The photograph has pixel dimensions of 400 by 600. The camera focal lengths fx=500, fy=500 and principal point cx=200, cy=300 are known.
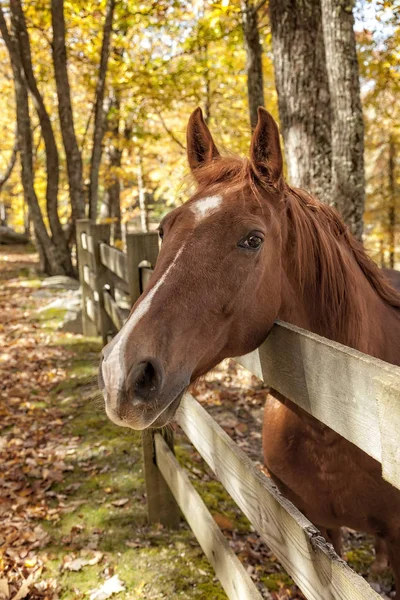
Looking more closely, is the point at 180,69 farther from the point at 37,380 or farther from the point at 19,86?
the point at 37,380

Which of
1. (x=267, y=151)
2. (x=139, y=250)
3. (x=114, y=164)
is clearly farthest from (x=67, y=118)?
(x=267, y=151)

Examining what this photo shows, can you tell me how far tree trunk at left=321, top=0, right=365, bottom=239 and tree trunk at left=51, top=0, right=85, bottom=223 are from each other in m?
6.75

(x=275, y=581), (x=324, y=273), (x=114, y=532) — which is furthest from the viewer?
(x=114, y=532)

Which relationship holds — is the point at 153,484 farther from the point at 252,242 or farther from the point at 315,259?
the point at 252,242

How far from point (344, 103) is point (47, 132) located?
901 centimetres

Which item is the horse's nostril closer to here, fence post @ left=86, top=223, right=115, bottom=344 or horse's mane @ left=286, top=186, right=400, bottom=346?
horse's mane @ left=286, top=186, right=400, bottom=346

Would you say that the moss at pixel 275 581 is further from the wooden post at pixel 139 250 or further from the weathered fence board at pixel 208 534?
the wooden post at pixel 139 250

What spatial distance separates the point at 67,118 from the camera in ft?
34.4

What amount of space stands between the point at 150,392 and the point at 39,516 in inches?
109

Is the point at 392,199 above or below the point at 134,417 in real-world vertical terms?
above

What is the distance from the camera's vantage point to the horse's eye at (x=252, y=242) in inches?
76.0

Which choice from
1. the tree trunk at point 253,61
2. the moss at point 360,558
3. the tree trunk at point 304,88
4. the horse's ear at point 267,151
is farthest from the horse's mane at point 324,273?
the tree trunk at point 253,61

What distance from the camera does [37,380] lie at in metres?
6.59

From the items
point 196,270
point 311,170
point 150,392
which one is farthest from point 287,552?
point 311,170
